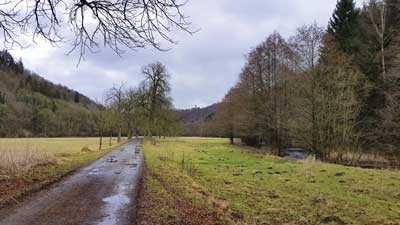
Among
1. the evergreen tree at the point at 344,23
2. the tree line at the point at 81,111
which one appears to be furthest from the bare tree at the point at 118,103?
the evergreen tree at the point at 344,23

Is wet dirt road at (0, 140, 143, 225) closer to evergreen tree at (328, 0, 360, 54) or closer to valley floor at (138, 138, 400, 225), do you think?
valley floor at (138, 138, 400, 225)

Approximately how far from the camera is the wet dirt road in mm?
7238

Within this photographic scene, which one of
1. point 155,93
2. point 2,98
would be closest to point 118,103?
point 155,93

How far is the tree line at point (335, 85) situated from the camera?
1125 inches

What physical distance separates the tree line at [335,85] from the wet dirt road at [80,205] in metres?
20.5

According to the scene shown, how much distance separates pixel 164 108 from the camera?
189ft

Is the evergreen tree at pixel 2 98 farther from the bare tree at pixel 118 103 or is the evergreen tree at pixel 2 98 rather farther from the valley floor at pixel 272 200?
the valley floor at pixel 272 200

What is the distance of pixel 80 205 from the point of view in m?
8.73

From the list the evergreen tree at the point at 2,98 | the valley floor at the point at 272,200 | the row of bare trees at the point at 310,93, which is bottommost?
the valley floor at the point at 272,200

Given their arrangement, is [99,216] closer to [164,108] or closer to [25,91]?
[164,108]

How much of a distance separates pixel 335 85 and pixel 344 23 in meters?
14.0

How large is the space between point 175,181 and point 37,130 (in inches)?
4389

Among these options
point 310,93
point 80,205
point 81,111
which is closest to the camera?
point 80,205

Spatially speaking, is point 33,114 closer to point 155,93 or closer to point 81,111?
point 81,111
